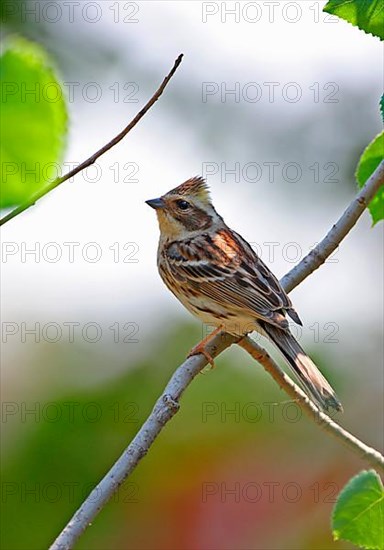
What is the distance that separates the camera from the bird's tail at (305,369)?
3070 mm

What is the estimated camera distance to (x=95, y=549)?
17.1 ft

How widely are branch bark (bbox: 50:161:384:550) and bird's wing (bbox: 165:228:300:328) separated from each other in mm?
644

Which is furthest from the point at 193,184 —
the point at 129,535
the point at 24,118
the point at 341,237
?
the point at 24,118

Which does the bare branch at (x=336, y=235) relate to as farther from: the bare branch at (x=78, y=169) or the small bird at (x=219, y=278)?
the bare branch at (x=78, y=169)

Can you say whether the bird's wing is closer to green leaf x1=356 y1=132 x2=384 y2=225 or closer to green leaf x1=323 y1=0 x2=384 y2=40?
green leaf x1=356 y1=132 x2=384 y2=225

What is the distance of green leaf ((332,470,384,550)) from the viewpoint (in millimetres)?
1576

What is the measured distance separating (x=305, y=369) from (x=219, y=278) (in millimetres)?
1068

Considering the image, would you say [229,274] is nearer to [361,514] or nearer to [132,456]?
[132,456]

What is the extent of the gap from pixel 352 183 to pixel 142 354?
2438mm

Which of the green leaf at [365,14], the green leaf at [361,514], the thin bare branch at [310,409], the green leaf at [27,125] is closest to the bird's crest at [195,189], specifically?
the thin bare branch at [310,409]

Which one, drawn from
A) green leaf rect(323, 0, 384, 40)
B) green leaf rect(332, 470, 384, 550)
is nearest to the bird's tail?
green leaf rect(332, 470, 384, 550)

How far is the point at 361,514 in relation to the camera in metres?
1.61

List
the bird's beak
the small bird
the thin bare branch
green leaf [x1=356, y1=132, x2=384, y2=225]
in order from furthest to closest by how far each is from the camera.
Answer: the bird's beak, the small bird, green leaf [x1=356, y1=132, x2=384, y2=225], the thin bare branch

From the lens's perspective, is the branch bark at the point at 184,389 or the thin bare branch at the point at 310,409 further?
the thin bare branch at the point at 310,409
